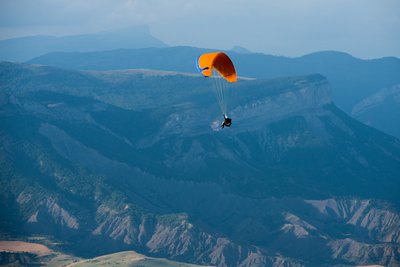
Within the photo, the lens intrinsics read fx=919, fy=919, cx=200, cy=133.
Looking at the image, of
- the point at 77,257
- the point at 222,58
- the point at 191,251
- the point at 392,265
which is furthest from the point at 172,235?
the point at 222,58

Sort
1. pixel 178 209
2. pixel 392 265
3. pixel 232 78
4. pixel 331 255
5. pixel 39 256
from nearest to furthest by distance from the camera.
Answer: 1. pixel 232 78
2. pixel 39 256
3. pixel 392 265
4. pixel 331 255
5. pixel 178 209

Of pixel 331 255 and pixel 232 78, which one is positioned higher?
pixel 232 78

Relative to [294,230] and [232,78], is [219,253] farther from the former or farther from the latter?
[232,78]

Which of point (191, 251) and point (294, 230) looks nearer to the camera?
point (191, 251)

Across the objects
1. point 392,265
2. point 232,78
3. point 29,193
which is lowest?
point 392,265

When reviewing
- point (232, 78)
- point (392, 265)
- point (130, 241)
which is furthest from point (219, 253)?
point (232, 78)

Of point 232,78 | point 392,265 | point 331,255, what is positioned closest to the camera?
point 232,78

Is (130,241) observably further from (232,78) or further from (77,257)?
(232,78)

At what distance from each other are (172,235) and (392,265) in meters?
40.5

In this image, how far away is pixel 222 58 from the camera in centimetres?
8888

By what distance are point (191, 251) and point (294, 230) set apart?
26998 millimetres

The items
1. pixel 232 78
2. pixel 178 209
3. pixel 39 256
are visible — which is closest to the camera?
pixel 232 78

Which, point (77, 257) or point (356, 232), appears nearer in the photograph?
point (77, 257)

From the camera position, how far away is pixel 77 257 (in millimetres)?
154500
